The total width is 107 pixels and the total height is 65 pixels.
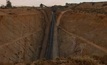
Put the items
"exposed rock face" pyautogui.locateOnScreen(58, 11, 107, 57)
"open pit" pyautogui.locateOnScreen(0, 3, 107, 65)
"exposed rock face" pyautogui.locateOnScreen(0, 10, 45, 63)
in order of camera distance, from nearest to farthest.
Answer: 1. "exposed rock face" pyautogui.locateOnScreen(58, 11, 107, 57)
2. "open pit" pyautogui.locateOnScreen(0, 3, 107, 65)
3. "exposed rock face" pyautogui.locateOnScreen(0, 10, 45, 63)

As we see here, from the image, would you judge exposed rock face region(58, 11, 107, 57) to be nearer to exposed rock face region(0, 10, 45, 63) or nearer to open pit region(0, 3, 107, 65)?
open pit region(0, 3, 107, 65)

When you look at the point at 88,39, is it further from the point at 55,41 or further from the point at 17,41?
the point at 17,41

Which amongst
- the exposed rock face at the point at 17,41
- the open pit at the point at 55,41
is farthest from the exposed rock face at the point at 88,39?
the exposed rock face at the point at 17,41

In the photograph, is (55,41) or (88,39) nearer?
(88,39)

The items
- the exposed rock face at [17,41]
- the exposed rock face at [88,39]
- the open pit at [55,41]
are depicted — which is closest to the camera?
the exposed rock face at [88,39]

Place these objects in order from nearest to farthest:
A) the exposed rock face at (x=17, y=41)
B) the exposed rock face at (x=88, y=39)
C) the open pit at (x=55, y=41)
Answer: the exposed rock face at (x=88, y=39)
the open pit at (x=55, y=41)
the exposed rock face at (x=17, y=41)

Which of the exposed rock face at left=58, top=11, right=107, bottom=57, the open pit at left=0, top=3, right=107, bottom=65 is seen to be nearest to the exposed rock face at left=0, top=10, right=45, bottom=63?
the open pit at left=0, top=3, right=107, bottom=65

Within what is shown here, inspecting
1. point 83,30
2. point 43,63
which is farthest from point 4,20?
point 43,63

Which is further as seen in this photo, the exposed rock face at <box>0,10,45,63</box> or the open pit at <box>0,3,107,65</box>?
the exposed rock face at <box>0,10,45,63</box>

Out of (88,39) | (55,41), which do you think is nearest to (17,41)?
(55,41)

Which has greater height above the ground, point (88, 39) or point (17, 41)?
point (88, 39)

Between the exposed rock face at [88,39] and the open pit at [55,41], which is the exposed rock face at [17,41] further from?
the exposed rock face at [88,39]

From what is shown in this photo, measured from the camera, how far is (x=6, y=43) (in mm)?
27578

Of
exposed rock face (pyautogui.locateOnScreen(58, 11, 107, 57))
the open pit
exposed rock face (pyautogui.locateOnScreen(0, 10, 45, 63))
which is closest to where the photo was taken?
exposed rock face (pyautogui.locateOnScreen(58, 11, 107, 57))
